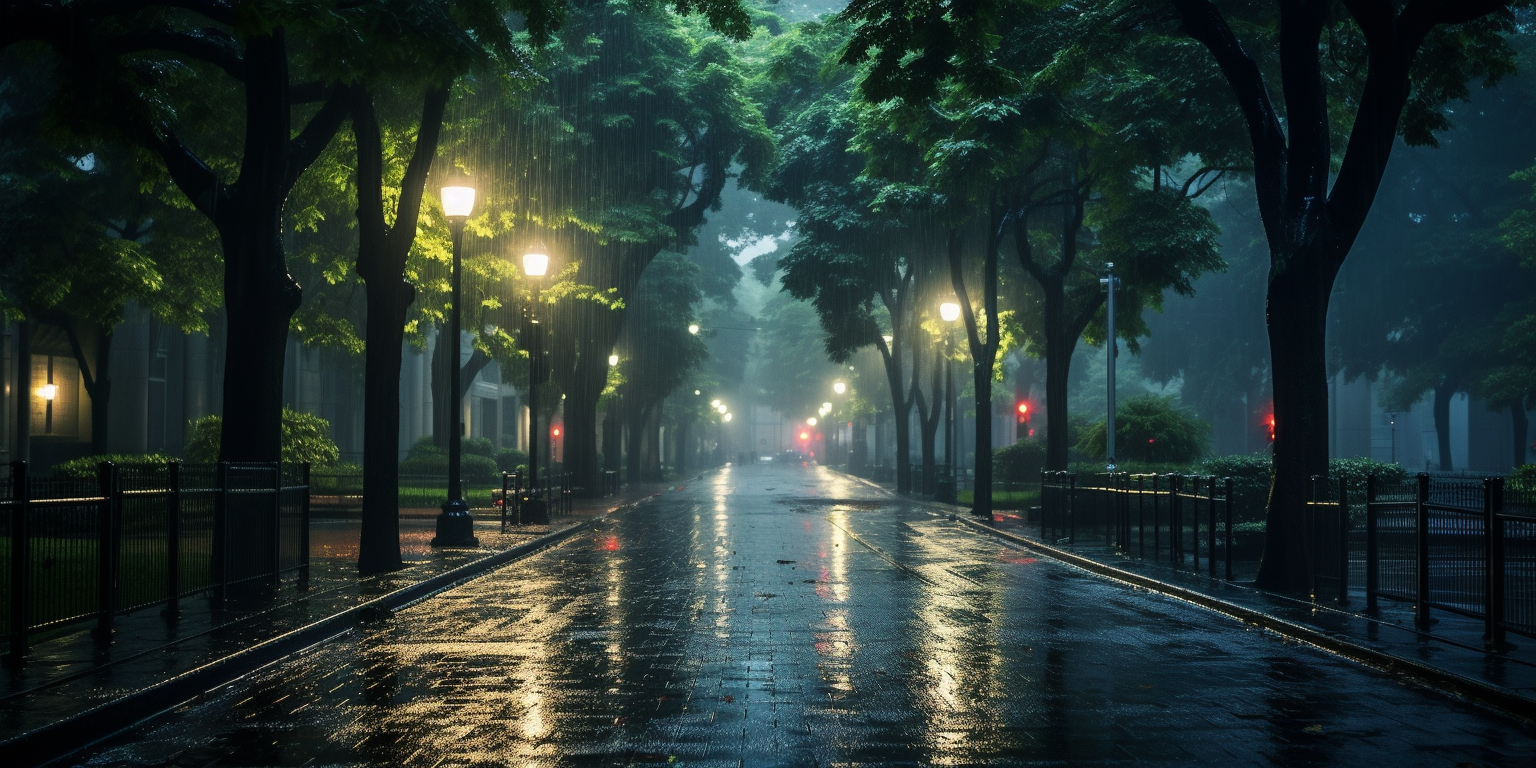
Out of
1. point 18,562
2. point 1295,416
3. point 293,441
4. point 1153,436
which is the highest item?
point 1295,416

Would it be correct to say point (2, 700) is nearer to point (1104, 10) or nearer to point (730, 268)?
point (1104, 10)

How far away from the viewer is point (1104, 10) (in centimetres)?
2336

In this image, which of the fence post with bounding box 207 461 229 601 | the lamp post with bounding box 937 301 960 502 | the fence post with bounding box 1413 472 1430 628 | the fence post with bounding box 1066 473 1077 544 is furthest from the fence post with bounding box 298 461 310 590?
the lamp post with bounding box 937 301 960 502

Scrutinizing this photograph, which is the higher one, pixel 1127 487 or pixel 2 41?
pixel 2 41

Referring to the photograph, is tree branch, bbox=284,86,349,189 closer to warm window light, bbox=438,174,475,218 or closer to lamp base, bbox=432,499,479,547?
warm window light, bbox=438,174,475,218

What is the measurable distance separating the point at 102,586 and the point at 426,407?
61721 mm

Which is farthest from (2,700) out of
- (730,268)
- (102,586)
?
(730,268)

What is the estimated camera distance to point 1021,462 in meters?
47.4

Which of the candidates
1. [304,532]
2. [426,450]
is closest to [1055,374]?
[304,532]

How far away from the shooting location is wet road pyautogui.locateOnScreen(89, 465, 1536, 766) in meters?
7.93

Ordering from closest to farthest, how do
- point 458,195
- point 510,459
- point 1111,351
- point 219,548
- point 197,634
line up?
point 197,634 → point 219,548 → point 458,195 → point 1111,351 → point 510,459

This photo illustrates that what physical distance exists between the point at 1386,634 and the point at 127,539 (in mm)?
11317

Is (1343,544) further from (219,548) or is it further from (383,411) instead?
(383,411)

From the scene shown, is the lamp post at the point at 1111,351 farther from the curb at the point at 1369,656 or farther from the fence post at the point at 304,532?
the fence post at the point at 304,532
